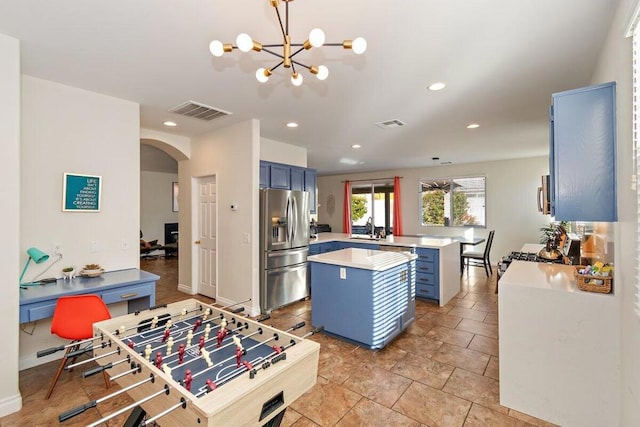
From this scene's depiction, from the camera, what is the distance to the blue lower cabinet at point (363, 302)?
290 centimetres

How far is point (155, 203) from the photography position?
9.32 m

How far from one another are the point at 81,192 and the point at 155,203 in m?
6.98

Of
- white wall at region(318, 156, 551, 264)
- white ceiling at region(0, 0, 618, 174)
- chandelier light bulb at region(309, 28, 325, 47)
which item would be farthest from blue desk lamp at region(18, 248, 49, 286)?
white wall at region(318, 156, 551, 264)

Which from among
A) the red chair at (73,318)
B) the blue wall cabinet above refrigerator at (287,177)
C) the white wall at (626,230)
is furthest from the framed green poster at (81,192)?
the white wall at (626,230)

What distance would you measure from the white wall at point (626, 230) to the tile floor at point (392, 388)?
0.69 m

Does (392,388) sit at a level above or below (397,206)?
below

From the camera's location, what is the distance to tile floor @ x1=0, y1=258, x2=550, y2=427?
2025 millimetres

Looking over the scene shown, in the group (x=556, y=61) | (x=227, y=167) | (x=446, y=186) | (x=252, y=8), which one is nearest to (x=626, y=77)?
(x=556, y=61)

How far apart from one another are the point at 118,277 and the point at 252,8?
2715 mm

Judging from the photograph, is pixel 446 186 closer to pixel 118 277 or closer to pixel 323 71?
pixel 323 71

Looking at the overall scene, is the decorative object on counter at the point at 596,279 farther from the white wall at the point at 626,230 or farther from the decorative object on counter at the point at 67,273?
the decorative object on counter at the point at 67,273

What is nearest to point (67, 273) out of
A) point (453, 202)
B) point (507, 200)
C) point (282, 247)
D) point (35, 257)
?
point (35, 257)

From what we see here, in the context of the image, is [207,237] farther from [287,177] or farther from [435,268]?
[435,268]

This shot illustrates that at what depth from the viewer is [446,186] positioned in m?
7.89
